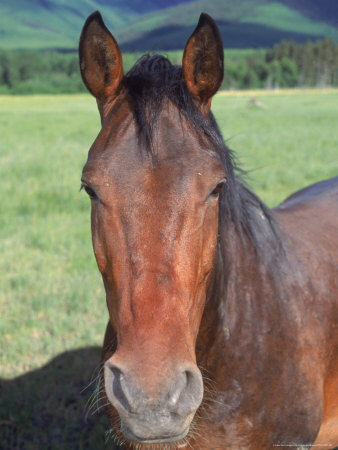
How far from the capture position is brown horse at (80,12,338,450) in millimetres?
1525

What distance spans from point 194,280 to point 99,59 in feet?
3.68

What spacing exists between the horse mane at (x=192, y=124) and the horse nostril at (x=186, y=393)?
0.85 metres

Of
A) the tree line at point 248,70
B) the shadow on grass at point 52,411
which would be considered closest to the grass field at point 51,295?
the shadow on grass at point 52,411

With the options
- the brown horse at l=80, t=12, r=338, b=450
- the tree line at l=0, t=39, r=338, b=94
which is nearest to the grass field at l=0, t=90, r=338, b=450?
the brown horse at l=80, t=12, r=338, b=450

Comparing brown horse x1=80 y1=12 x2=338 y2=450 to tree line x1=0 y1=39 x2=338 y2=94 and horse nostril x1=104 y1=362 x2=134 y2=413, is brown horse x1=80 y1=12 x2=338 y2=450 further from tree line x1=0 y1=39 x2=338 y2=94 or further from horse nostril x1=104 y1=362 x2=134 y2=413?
tree line x1=0 y1=39 x2=338 y2=94

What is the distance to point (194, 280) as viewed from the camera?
1.73 meters

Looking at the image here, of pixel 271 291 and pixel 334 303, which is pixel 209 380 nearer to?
pixel 271 291

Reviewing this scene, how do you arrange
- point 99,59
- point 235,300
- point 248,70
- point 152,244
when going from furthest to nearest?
point 248,70
point 235,300
point 99,59
point 152,244

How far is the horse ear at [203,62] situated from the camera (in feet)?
6.35

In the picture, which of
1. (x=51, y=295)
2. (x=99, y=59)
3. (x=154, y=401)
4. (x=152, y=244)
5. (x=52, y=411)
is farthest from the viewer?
(x=51, y=295)

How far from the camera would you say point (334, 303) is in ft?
8.20

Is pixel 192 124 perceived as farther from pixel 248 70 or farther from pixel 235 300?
pixel 248 70

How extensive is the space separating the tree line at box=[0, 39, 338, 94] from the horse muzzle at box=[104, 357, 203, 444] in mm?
75947

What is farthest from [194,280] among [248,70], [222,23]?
[222,23]
